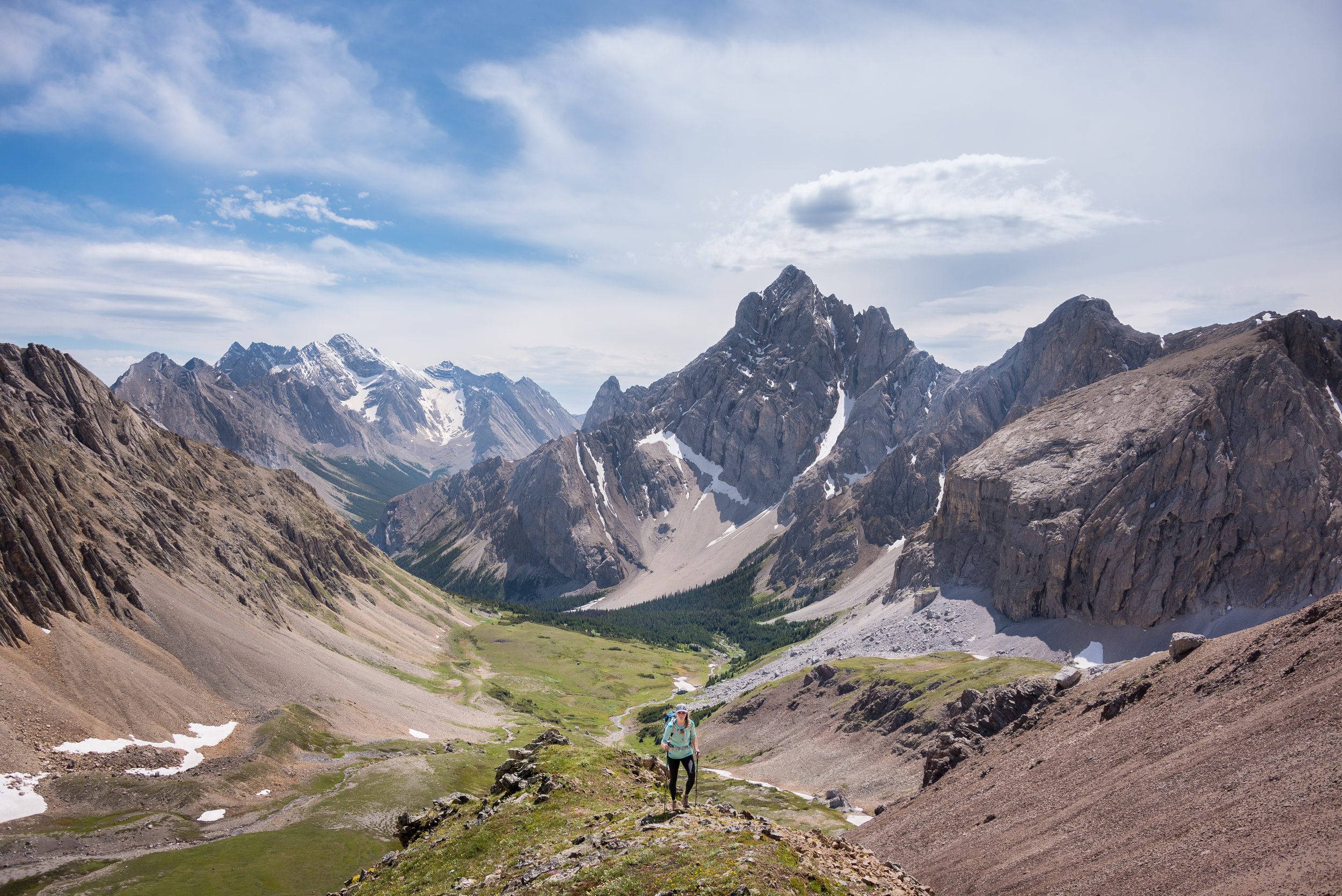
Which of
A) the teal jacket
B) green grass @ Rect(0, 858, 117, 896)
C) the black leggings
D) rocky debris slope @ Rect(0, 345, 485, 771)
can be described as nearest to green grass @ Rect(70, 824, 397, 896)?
green grass @ Rect(0, 858, 117, 896)

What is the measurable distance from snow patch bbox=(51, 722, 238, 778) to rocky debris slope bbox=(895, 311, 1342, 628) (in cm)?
14725

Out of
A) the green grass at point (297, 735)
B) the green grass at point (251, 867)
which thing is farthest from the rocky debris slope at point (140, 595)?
the green grass at point (251, 867)

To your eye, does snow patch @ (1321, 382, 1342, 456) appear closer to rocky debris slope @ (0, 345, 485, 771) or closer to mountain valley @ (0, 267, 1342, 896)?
mountain valley @ (0, 267, 1342, 896)

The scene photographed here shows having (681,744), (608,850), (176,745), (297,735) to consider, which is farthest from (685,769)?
(297,735)

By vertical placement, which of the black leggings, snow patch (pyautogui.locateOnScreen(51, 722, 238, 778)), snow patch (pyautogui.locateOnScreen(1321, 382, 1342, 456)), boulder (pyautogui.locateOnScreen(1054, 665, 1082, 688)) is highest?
snow patch (pyautogui.locateOnScreen(1321, 382, 1342, 456))

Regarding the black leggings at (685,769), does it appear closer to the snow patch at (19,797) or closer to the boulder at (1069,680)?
the boulder at (1069,680)

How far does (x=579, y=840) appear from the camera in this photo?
81.5 feet

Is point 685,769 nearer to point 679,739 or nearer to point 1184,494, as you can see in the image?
point 679,739

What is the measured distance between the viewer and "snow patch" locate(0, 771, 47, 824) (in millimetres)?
61688

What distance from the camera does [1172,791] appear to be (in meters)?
27.9

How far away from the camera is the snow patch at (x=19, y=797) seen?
6169cm

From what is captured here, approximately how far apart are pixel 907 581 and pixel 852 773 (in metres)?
103

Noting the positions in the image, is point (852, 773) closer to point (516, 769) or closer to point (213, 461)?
point (516, 769)

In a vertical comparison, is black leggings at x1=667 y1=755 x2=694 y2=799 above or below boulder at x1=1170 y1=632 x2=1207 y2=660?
above
